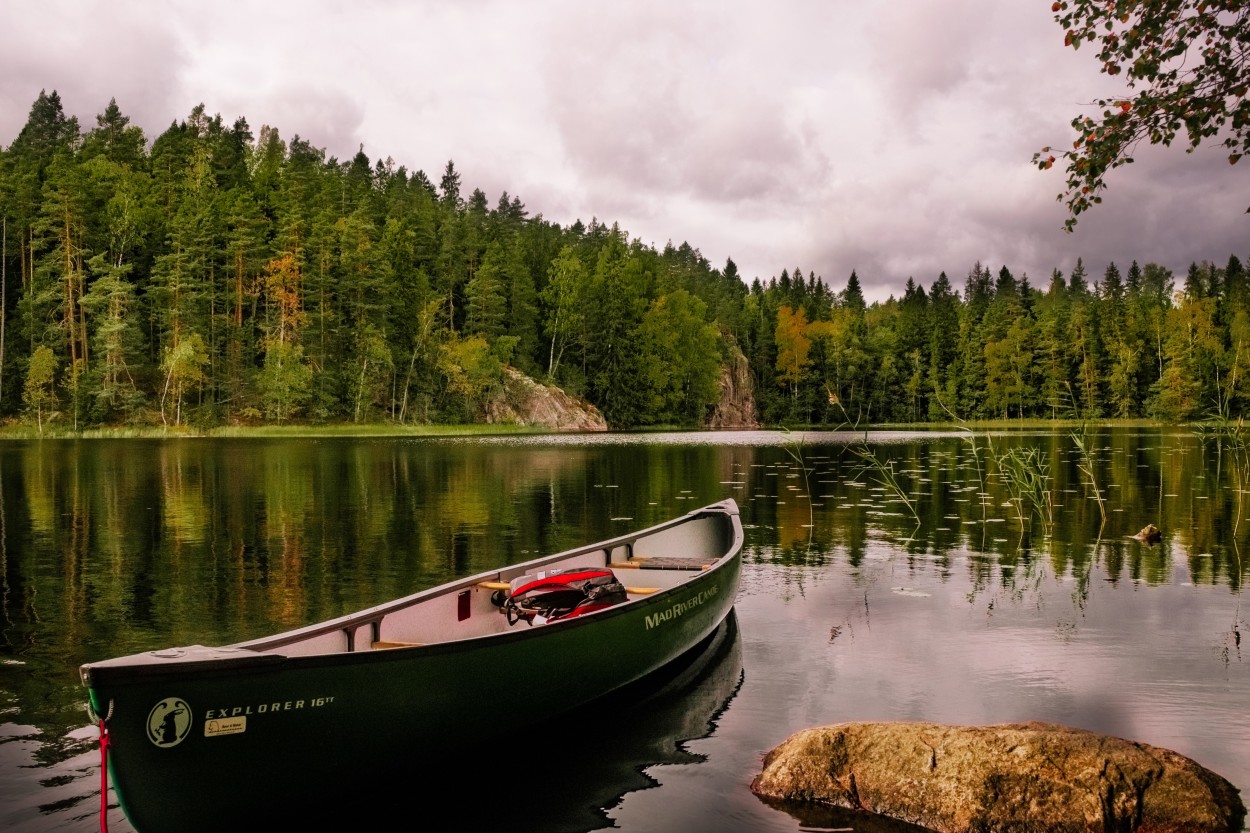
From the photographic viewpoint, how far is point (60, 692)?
9.84 m

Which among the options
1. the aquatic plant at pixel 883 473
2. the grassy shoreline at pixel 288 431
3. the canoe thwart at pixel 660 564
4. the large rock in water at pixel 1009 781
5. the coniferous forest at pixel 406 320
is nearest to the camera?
the large rock in water at pixel 1009 781

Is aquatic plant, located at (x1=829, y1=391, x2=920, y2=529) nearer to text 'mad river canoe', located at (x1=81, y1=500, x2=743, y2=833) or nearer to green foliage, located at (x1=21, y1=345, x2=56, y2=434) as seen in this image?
text 'mad river canoe', located at (x1=81, y1=500, x2=743, y2=833)

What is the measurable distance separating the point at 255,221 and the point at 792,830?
89.6 m

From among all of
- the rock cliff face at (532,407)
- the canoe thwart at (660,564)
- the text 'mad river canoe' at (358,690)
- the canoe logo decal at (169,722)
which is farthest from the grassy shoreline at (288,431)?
the canoe logo decal at (169,722)

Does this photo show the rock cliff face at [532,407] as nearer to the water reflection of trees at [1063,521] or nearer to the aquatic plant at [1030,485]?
the water reflection of trees at [1063,521]

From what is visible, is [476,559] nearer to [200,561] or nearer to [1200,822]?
[200,561]

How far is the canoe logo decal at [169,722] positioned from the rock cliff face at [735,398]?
111 metres

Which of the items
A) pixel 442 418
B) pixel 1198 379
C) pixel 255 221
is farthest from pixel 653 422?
pixel 1198 379

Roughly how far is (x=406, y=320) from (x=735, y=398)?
165 ft

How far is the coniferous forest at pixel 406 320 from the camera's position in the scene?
7812 centimetres

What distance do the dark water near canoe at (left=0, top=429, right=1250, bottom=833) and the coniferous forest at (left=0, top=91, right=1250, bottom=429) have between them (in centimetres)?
3666

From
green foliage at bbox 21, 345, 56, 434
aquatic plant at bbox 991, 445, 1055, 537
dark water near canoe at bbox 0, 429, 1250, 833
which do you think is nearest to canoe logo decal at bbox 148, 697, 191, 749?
dark water near canoe at bbox 0, 429, 1250, 833

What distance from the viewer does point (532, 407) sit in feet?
312

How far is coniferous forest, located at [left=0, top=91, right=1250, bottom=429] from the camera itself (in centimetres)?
7812
